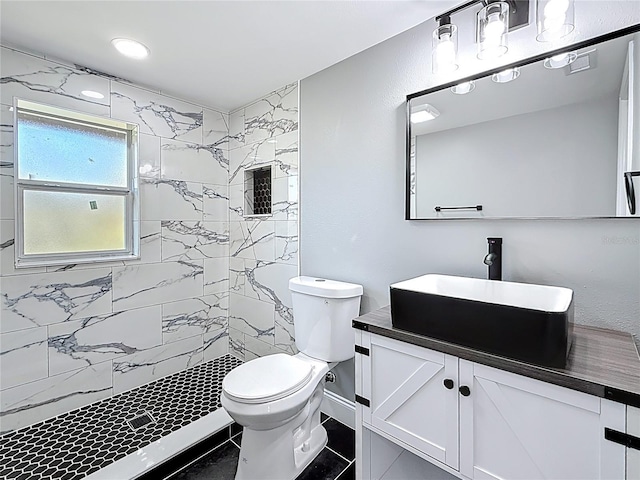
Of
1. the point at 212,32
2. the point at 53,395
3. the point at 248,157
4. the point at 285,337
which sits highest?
the point at 212,32

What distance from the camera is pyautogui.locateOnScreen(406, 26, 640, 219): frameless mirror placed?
118 centimetres

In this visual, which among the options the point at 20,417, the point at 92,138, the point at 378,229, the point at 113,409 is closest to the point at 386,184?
the point at 378,229

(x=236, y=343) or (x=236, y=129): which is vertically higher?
(x=236, y=129)

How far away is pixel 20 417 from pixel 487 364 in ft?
8.49

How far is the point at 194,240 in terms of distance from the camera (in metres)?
2.73

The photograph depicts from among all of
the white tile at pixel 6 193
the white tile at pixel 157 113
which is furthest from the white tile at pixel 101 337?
the white tile at pixel 157 113

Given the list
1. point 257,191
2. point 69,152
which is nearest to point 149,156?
point 69,152

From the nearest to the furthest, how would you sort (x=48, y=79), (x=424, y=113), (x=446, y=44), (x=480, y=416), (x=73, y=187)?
(x=480, y=416), (x=446, y=44), (x=424, y=113), (x=48, y=79), (x=73, y=187)

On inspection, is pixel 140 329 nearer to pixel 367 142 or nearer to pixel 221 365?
pixel 221 365

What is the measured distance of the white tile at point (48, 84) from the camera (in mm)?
1872

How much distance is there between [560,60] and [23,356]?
315 centimetres

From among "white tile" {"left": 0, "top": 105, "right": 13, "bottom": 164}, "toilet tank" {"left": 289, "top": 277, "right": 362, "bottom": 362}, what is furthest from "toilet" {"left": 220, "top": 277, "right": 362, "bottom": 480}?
"white tile" {"left": 0, "top": 105, "right": 13, "bottom": 164}

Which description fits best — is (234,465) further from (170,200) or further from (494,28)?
(494,28)

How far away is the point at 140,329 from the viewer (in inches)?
95.0
